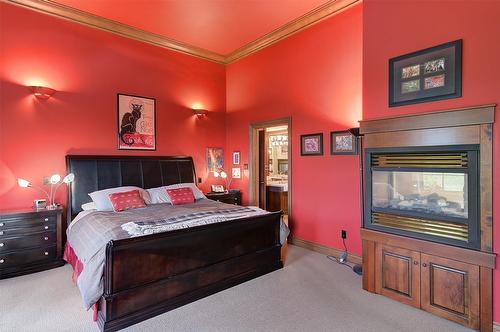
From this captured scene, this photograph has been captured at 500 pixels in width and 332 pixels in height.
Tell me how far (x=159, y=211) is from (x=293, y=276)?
1.99 m

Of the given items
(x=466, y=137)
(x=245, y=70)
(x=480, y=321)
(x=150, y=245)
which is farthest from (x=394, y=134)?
(x=245, y=70)

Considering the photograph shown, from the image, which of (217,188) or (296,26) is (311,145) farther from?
(217,188)

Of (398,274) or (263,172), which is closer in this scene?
(398,274)

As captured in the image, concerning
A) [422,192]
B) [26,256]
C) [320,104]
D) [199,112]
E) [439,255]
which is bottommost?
[26,256]

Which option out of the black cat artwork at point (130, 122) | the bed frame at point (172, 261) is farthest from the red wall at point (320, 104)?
the black cat artwork at point (130, 122)

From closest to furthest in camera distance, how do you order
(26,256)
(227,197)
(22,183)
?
(26,256) → (22,183) → (227,197)

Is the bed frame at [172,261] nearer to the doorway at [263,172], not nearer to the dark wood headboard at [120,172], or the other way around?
the dark wood headboard at [120,172]

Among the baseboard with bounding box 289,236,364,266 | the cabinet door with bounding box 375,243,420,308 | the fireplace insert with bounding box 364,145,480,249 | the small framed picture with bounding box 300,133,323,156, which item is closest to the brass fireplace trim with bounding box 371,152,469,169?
the fireplace insert with bounding box 364,145,480,249

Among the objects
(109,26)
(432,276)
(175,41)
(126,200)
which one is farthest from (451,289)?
(109,26)

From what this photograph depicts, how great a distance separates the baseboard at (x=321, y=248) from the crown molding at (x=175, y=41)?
3.56 meters

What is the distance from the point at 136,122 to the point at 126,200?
1615 millimetres

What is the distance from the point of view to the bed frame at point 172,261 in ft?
8.00

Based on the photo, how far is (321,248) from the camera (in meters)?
4.38

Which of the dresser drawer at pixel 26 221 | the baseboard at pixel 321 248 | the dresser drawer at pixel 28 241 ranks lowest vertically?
the baseboard at pixel 321 248
